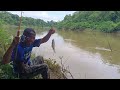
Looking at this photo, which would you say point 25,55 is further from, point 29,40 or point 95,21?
point 95,21

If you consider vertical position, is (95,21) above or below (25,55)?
above

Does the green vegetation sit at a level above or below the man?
above

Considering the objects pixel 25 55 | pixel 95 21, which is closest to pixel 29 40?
pixel 25 55

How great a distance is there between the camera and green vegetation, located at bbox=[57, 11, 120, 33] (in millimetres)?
17281

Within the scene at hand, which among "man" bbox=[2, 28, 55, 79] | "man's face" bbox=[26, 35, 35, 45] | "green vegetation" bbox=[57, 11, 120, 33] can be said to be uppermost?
"green vegetation" bbox=[57, 11, 120, 33]

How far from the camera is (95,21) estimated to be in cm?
Result: 1869

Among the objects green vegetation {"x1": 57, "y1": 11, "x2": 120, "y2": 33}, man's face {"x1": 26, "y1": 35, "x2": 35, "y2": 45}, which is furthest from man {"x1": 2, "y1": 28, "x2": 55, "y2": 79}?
green vegetation {"x1": 57, "y1": 11, "x2": 120, "y2": 33}

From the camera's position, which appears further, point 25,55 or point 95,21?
point 95,21

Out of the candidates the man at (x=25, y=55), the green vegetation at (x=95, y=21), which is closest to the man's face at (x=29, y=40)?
the man at (x=25, y=55)

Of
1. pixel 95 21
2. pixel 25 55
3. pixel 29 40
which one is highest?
pixel 95 21

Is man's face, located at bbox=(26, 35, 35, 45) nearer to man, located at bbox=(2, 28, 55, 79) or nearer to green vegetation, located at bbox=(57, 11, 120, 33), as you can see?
man, located at bbox=(2, 28, 55, 79)
